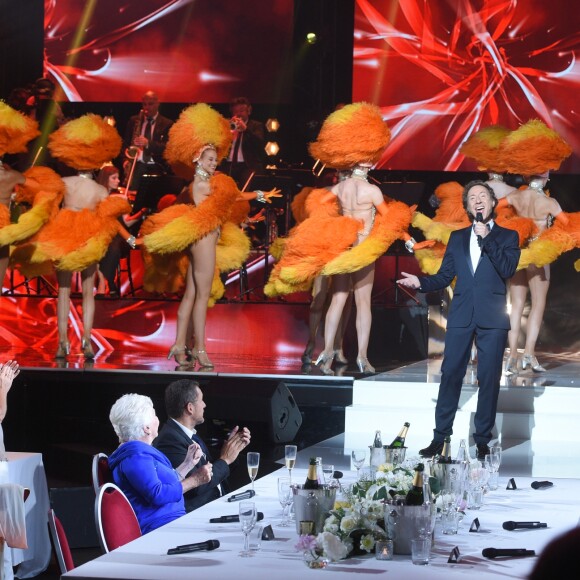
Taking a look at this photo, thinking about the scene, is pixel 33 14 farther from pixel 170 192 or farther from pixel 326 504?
pixel 326 504

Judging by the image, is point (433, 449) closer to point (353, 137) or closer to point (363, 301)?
point (363, 301)

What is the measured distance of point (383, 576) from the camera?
2.64m

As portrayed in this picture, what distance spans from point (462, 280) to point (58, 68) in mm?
8055

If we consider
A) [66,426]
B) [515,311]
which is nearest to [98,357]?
[66,426]

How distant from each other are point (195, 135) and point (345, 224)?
128cm

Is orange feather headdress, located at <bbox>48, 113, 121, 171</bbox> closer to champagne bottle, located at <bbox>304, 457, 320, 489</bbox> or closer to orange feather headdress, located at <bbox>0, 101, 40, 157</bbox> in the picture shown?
orange feather headdress, located at <bbox>0, 101, 40, 157</bbox>

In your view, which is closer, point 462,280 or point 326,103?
point 462,280

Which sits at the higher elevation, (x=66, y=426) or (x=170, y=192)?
(x=170, y=192)

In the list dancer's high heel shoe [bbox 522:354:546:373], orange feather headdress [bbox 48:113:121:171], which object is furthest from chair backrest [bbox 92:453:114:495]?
dancer's high heel shoe [bbox 522:354:546:373]

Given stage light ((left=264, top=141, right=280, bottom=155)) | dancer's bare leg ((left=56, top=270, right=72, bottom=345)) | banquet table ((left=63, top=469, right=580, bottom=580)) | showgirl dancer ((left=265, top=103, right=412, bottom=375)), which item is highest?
stage light ((left=264, top=141, right=280, bottom=155))

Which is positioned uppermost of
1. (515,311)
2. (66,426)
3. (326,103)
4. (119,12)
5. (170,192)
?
(119,12)

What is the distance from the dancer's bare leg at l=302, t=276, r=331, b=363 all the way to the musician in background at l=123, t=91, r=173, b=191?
305 cm

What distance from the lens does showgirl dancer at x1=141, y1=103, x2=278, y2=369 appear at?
793 cm

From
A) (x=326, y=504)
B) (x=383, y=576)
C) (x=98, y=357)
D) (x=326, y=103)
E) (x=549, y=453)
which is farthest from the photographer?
(x=326, y=103)
